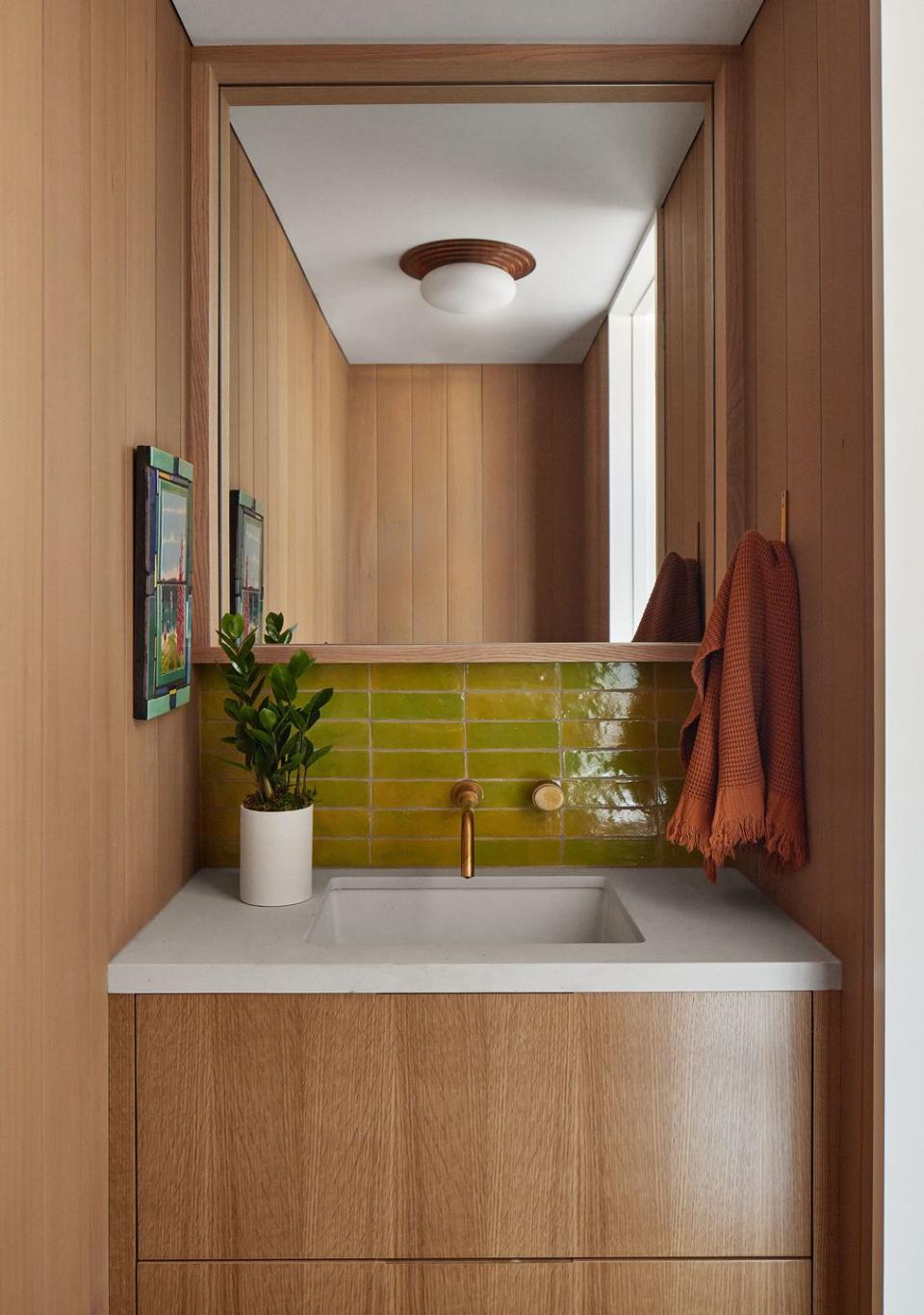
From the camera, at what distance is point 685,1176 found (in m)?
1.17

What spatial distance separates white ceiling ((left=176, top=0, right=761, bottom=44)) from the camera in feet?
4.78

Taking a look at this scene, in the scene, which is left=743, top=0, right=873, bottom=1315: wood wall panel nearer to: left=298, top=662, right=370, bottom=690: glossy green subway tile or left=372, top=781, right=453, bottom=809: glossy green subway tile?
left=372, top=781, right=453, bottom=809: glossy green subway tile

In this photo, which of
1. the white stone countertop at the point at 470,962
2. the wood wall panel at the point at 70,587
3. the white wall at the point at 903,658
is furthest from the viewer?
the white stone countertop at the point at 470,962

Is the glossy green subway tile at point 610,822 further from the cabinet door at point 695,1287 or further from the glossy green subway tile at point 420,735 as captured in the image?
the cabinet door at point 695,1287

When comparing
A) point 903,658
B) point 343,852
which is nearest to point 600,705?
point 343,852

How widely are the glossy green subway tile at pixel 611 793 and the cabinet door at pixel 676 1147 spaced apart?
49 centimetres

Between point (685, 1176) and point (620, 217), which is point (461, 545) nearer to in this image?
point (620, 217)

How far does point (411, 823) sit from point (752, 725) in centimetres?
60

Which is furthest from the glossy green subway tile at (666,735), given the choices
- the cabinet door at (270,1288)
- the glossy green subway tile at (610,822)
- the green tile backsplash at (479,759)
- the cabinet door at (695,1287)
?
the cabinet door at (270,1288)

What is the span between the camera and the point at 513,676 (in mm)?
1632

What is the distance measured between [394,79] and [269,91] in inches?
8.1

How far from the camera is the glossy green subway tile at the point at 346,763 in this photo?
1630mm

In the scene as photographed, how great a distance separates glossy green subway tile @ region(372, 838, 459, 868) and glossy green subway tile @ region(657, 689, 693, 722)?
1.35ft

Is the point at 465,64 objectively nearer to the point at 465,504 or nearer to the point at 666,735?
the point at 465,504
